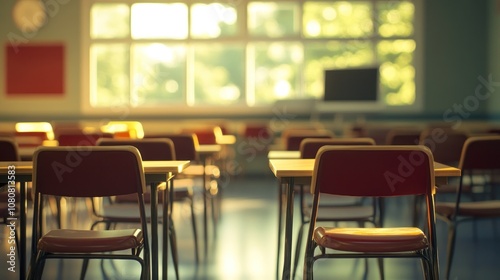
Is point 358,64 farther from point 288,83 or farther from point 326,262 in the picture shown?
point 326,262

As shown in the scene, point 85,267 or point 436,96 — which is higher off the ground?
point 436,96

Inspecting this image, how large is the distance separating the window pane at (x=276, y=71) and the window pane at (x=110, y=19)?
→ 6.30 ft

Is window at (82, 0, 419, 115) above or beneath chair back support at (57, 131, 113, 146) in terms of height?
above

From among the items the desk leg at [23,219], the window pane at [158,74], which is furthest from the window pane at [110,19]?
the desk leg at [23,219]

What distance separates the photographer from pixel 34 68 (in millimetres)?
9711

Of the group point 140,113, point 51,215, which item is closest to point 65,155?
point 51,215

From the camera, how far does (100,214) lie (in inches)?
125

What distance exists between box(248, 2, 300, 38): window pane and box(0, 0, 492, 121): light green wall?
6.22 ft

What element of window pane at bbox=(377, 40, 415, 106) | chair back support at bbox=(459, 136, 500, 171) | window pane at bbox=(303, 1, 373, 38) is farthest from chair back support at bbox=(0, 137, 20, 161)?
window pane at bbox=(377, 40, 415, 106)

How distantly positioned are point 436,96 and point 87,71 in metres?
5.08

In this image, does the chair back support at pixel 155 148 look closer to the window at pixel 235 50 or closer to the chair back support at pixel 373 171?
the chair back support at pixel 373 171

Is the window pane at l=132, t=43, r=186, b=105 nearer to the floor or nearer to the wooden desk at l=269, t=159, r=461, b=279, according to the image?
the floor

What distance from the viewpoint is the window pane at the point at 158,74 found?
9867mm

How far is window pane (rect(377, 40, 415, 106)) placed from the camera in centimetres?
975
